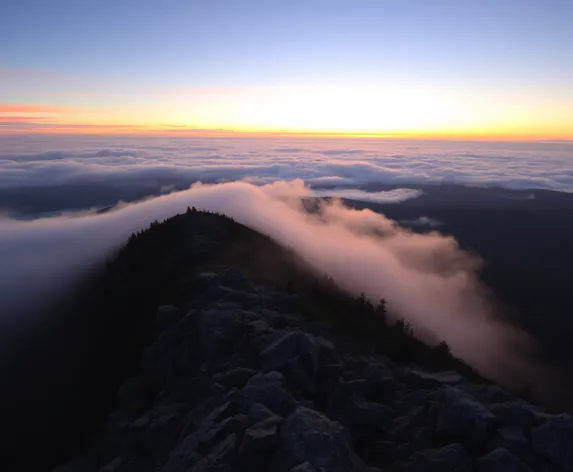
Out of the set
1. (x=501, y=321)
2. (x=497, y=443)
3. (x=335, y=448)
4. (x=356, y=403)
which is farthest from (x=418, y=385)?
(x=501, y=321)

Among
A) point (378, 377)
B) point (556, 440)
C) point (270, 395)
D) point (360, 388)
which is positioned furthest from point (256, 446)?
point (556, 440)

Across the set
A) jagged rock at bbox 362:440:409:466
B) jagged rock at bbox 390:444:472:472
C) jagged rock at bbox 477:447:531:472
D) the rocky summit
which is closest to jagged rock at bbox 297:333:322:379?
the rocky summit

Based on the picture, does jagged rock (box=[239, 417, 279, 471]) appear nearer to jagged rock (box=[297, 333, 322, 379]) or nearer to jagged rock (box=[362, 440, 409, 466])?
jagged rock (box=[362, 440, 409, 466])

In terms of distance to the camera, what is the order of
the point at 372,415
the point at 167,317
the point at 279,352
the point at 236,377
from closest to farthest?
the point at 372,415 → the point at 236,377 → the point at 279,352 → the point at 167,317

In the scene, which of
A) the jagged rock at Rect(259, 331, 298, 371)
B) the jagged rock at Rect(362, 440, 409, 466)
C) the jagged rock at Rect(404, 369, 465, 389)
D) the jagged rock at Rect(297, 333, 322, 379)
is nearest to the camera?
the jagged rock at Rect(362, 440, 409, 466)

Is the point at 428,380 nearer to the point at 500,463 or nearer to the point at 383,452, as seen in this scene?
the point at 383,452
